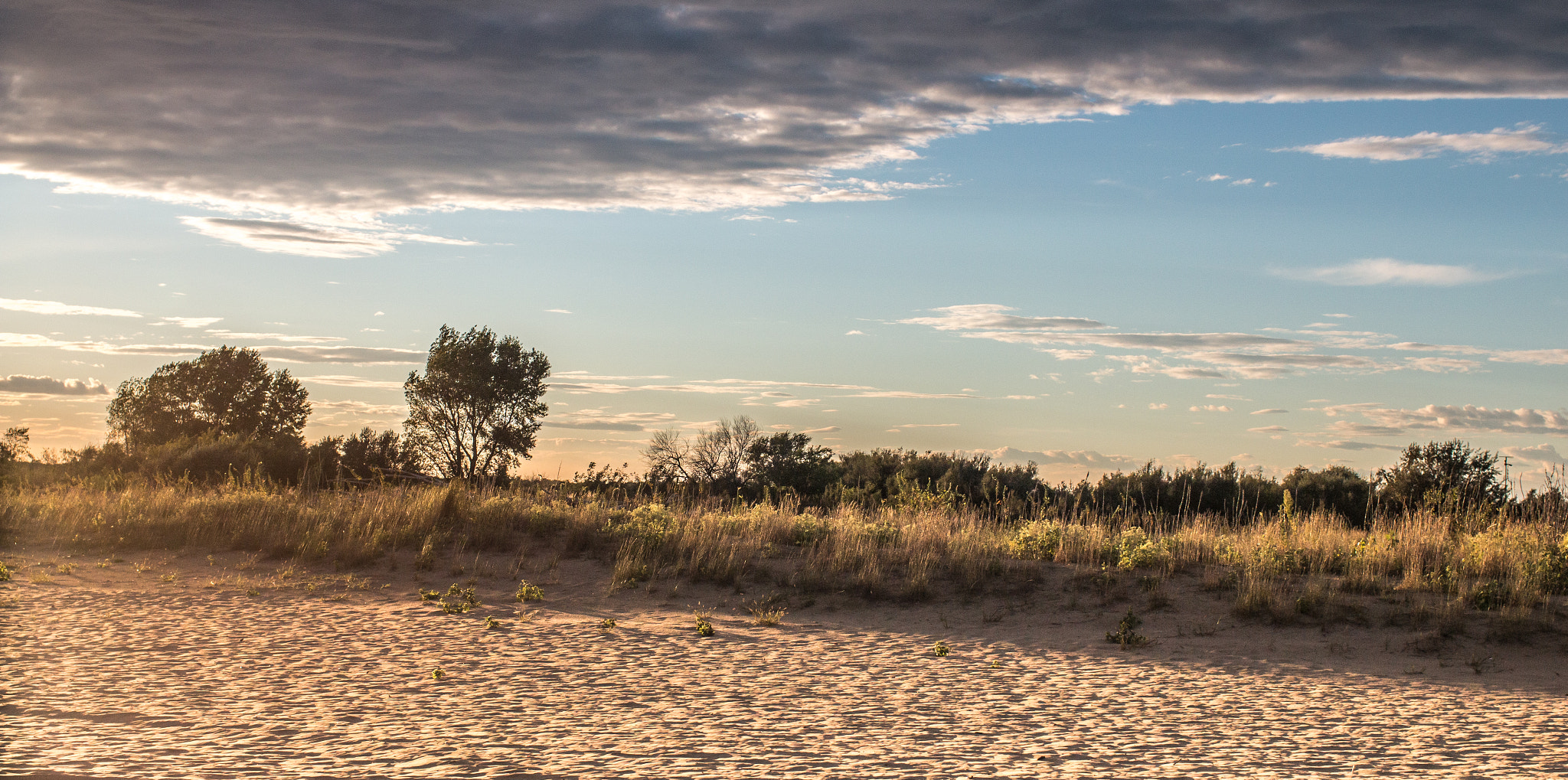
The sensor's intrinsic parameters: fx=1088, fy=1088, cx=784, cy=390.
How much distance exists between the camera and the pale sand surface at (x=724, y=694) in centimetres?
629

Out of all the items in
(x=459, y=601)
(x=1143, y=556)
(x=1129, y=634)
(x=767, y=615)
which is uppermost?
(x=1143, y=556)

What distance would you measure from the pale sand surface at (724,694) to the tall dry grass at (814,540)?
1142 millimetres

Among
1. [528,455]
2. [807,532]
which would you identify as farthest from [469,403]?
[807,532]

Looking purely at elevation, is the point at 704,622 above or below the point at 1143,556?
below

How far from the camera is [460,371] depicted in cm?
3884

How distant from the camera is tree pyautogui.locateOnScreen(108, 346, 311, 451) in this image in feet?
141

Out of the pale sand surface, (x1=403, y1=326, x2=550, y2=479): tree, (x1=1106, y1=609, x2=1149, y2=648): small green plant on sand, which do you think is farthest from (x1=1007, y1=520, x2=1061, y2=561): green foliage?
(x1=403, y1=326, x2=550, y2=479): tree

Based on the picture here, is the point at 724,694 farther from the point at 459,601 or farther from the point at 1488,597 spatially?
the point at 1488,597

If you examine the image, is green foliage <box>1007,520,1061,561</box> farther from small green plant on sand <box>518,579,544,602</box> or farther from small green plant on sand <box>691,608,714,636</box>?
small green plant on sand <box>518,579,544,602</box>

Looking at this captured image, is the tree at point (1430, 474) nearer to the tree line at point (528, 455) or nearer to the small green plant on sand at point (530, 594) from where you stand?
the tree line at point (528, 455)

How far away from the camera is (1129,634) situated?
11109mm

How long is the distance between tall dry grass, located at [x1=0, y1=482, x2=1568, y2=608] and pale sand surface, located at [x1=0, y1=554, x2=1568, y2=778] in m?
1.14

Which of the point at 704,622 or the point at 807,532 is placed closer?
the point at 704,622

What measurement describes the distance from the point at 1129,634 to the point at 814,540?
5512 mm
